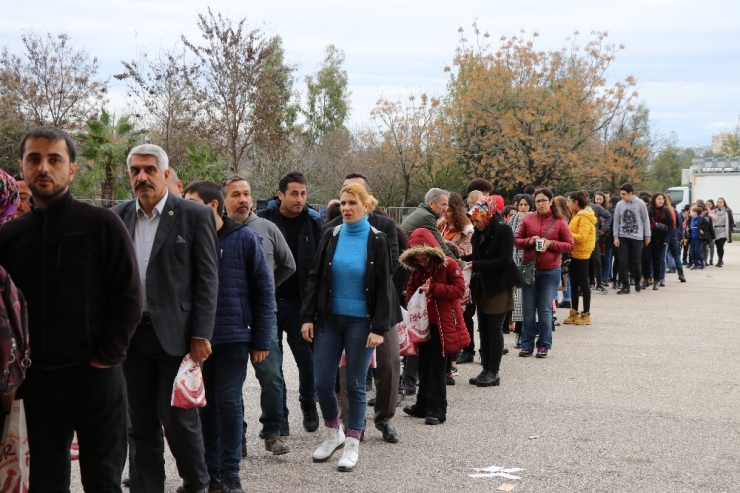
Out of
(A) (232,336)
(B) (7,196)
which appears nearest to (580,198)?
(A) (232,336)

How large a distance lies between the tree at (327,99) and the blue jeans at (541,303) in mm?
51915

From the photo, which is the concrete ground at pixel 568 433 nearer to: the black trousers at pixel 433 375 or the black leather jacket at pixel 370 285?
the black trousers at pixel 433 375

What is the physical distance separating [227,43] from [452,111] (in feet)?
42.6

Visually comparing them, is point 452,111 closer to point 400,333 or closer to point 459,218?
point 459,218

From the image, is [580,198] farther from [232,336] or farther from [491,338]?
[232,336]

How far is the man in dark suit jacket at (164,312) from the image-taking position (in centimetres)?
497

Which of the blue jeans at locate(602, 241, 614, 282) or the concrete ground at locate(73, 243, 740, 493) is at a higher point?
the blue jeans at locate(602, 241, 614, 282)

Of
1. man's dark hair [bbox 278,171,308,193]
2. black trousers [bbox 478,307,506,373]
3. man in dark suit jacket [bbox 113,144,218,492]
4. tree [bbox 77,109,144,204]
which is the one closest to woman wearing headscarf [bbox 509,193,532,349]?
black trousers [bbox 478,307,506,373]

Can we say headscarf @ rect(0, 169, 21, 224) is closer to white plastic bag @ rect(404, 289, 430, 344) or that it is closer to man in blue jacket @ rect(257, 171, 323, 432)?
man in blue jacket @ rect(257, 171, 323, 432)

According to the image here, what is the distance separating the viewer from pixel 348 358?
6.60 m

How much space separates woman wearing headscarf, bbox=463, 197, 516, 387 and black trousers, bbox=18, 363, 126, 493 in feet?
18.3

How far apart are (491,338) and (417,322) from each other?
5.92ft

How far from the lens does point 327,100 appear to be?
6350 centimetres

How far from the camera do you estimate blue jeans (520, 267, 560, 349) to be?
11.1 m
